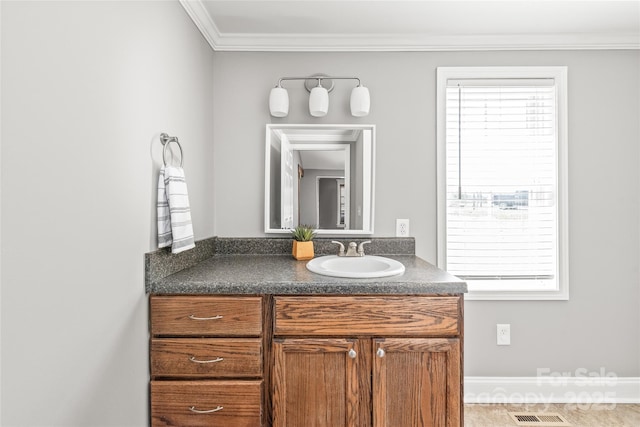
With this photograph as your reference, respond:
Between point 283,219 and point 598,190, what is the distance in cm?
196

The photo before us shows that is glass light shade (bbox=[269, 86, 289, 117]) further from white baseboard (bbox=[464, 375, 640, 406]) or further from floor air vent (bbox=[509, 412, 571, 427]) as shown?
floor air vent (bbox=[509, 412, 571, 427])

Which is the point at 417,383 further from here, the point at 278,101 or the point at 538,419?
the point at 278,101

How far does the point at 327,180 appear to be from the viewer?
90.0 inches

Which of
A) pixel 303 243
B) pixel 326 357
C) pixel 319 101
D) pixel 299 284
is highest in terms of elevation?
pixel 319 101

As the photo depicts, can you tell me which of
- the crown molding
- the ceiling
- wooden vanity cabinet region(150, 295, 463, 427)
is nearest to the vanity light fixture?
the ceiling

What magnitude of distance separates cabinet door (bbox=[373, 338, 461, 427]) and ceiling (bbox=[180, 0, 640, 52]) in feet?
5.53

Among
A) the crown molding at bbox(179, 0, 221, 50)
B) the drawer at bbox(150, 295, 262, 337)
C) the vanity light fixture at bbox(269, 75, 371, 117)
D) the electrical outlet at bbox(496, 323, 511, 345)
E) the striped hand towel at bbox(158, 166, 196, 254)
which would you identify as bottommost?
the electrical outlet at bbox(496, 323, 511, 345)

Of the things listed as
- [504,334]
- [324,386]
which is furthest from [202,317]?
[504,334]

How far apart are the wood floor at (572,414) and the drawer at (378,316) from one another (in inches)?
36.9

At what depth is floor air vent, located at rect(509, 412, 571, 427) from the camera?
2031 millimetres

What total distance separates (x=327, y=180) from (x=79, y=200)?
4.75ft

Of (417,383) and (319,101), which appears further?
(319,101)

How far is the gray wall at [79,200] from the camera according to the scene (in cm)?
84

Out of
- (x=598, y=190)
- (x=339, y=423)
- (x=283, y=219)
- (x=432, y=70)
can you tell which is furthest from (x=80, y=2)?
(x=598, y=190)
